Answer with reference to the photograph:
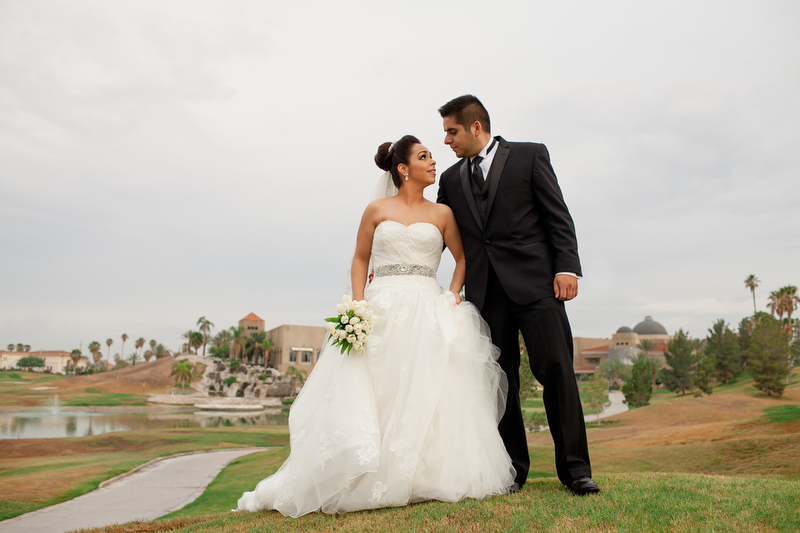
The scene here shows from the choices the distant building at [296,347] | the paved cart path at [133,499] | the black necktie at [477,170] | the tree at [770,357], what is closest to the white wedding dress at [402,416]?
the black necktie at [477,170]

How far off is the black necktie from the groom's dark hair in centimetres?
29

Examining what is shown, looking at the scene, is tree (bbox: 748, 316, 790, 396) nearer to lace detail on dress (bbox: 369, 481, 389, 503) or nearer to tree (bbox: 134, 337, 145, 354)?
lace detail on dress (bbox: 369, 481, 389, 503)

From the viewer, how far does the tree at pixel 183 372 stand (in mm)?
69438

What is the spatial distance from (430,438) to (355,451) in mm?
623

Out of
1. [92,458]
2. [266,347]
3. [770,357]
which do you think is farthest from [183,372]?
[770,357]

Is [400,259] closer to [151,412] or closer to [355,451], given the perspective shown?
[355,451]

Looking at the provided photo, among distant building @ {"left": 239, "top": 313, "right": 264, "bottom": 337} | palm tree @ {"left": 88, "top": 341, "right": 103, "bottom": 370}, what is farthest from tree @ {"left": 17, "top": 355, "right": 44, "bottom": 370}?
distant building @ {"left": 239, "top": 313, "right": 264, "bottom": 337}

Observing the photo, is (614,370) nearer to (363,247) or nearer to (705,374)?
(705,374)

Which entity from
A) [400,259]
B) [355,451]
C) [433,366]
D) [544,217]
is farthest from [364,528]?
[544,217]

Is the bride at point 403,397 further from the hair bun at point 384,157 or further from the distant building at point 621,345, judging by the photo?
the distant building at point 621,345

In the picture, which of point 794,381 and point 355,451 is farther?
point 794,381

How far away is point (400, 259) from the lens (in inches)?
189

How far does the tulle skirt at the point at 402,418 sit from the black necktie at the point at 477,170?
1.07 m

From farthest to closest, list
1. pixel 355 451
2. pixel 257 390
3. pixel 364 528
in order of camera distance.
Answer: pixel 257 390 < pixel 355 451 < pixel 364 528
